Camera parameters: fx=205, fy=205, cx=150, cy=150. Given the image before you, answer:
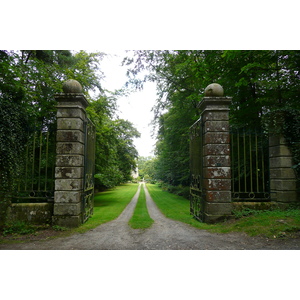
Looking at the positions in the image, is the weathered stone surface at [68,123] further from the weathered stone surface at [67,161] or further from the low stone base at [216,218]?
the low stone base at [216,218]

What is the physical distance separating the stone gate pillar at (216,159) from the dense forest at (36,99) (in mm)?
5677

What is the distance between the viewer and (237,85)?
24.5 ft

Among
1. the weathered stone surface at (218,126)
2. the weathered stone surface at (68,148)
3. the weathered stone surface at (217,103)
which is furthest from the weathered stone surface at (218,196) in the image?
the weathered stone surface at (68,148)

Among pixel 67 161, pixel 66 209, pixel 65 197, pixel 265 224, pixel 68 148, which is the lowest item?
pixel 265 224

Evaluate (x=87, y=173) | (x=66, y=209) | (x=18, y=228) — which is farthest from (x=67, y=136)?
(x=18, y=228)

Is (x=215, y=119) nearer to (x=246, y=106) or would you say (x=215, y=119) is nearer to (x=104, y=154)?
(x=246, y=106)

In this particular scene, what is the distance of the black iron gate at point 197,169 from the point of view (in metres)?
6.87

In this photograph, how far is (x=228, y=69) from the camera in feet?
28.8

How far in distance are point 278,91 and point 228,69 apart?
7.35ft

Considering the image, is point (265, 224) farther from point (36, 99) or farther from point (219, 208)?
point (36, 99)

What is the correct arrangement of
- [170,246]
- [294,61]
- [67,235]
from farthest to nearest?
1. [294,61]
2. [67,235]
3. [170,246]

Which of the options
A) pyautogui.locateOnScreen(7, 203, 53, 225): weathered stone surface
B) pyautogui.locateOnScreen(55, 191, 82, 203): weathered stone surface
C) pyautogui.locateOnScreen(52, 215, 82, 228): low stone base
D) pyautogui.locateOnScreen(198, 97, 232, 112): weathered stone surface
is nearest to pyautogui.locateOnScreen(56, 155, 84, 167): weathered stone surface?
pyautogui.locateOnScreen(55, 191, 82, 203): weathered stone surface

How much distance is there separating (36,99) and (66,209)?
6.08 m

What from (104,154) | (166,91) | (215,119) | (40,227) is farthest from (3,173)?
(166,91)
